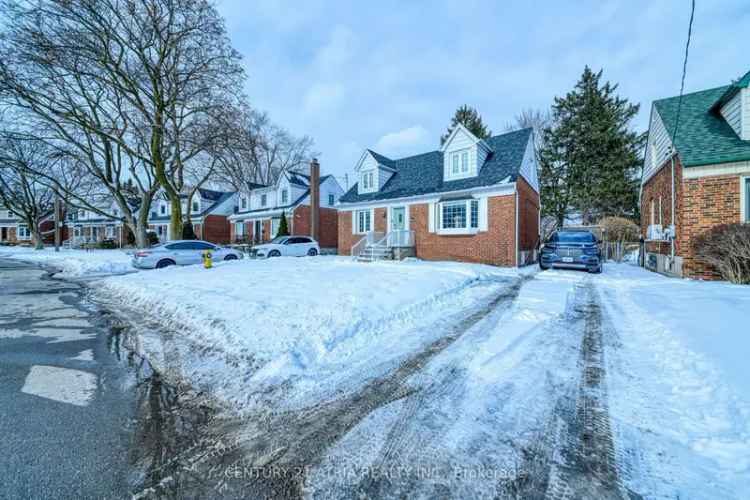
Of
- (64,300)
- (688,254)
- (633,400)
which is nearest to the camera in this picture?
(633,400)

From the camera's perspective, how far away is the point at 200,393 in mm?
2988

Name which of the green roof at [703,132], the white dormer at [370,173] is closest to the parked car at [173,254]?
the white dormer at [370,173]

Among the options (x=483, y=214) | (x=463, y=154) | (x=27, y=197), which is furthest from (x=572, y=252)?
(x=27, y=197)

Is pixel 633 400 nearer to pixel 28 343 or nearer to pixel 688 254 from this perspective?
pixel 28 343

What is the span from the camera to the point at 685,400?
104 inches

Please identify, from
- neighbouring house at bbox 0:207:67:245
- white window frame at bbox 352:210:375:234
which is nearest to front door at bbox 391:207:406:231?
white window frame at bbox 352:210:375:234

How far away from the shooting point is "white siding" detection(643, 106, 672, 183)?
459 inches

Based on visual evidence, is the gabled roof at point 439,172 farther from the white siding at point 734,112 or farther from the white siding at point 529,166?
the white siding at point 734,112

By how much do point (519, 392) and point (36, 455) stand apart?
3722 millimetres

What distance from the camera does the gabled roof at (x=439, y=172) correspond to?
14742 mm

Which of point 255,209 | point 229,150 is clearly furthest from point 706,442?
point 255,209

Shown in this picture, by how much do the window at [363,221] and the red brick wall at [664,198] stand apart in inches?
519

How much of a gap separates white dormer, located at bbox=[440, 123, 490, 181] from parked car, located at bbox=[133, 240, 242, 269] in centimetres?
1287

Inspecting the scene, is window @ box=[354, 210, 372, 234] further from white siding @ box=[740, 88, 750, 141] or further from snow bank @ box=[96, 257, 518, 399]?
white siding @ box=[740, 88, 750, 141]
